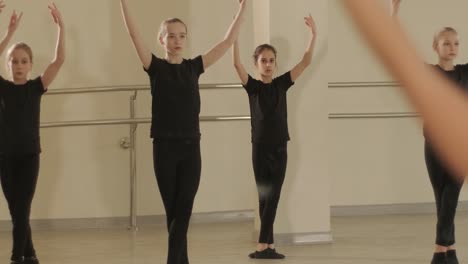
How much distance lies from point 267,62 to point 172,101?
1.33 metres

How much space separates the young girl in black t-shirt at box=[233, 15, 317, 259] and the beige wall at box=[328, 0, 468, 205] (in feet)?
8.42

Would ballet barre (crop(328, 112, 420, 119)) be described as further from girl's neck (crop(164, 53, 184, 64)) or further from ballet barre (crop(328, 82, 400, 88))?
girl's neck (crop(164, 53, 184, 64))

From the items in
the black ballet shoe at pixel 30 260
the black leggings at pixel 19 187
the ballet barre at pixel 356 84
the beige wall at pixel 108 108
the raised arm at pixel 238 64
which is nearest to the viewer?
the black leggings at pixel 19 187

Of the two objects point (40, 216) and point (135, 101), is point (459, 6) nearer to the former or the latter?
point (135, 101)

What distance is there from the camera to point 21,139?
16.4ft

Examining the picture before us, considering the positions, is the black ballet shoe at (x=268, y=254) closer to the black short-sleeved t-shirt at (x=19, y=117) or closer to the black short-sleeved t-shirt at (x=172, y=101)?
the black short-sleeved t-shirt at (x=172, y=101)

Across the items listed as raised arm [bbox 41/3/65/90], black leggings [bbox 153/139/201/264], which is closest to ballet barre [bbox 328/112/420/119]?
raised arm [bbox 41/3/65/90]

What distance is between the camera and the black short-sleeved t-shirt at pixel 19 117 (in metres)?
4.98

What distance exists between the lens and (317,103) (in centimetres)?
613

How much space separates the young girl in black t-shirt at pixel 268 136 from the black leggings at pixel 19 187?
151 cm

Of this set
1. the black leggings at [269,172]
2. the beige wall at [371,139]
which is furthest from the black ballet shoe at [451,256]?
the beige wall at [371,139]

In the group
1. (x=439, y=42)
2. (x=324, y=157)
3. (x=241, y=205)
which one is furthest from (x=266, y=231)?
(x=241, y=205)

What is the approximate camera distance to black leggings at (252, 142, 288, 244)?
5.48m

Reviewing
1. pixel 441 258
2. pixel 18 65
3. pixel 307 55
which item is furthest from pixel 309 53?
pixel 18 65
